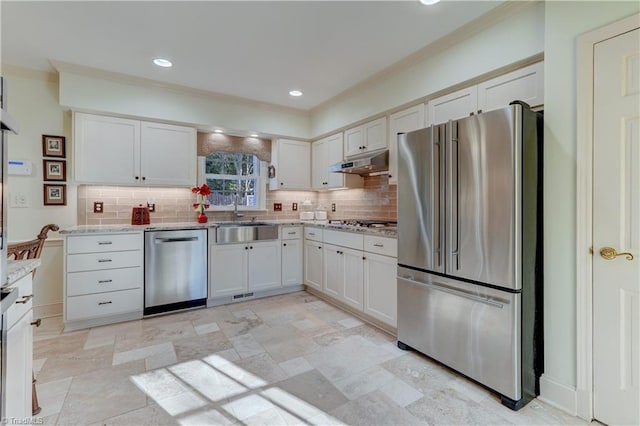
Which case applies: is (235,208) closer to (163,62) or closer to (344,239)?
(344,239)

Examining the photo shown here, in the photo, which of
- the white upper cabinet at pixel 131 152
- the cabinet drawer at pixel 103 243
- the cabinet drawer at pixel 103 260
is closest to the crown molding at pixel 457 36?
the white upper cabinet at pixel 131 152

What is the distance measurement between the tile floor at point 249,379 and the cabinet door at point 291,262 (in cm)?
100

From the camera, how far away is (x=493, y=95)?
90.4 inches

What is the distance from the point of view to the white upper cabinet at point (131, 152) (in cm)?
315

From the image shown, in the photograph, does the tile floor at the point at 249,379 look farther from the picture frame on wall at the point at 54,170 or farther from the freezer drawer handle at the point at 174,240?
the picture frame on wall at the point at 54,170

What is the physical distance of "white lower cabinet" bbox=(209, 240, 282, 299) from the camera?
11.6 feet

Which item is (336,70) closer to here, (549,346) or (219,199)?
(219,199)

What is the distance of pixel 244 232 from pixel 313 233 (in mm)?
852

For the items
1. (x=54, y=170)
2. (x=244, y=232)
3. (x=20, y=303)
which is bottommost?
(x=20, y=303)

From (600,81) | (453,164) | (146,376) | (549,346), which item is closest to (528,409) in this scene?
(549,346)

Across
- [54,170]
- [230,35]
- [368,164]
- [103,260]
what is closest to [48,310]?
[103,260]

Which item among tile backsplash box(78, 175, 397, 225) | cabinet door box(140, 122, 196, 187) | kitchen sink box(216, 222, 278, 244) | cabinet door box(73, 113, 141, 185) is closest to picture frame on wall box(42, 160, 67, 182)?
tile backsplash box(78, 175, 397, 225)

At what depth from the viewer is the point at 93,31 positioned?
7.84 feet

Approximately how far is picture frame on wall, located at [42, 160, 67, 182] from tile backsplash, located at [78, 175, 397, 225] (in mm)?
196
